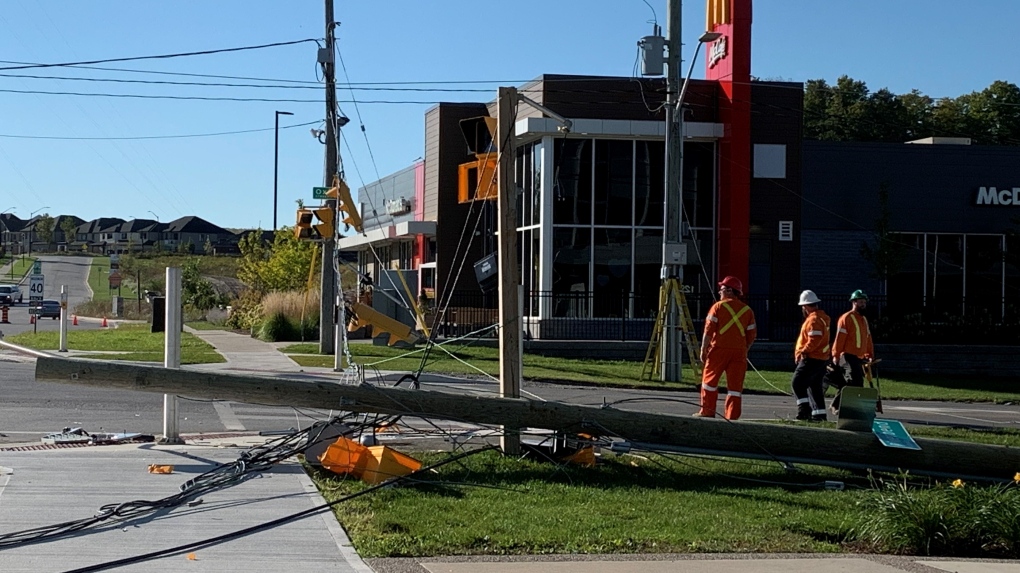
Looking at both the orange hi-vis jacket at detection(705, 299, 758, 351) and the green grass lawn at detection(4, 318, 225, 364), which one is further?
the green grass lawn at detection(4, 318, 225, 364)

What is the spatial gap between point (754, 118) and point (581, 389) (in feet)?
43.9

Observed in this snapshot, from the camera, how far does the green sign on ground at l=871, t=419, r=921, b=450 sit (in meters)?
9.55

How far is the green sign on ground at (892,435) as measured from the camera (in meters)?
9.55

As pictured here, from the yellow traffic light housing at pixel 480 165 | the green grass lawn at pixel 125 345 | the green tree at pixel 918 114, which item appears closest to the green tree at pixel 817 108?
the green tree at pixel 918 114

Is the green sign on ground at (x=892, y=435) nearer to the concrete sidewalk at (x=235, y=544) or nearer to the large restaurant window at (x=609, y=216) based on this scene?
the concrete sidewalk at (x=235, y=544)

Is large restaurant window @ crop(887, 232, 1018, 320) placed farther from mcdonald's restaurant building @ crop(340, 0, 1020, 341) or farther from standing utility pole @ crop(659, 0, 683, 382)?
standing utility pole @ crop(659, 0, 683, 382)

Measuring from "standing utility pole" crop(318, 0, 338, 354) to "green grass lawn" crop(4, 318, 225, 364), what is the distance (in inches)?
101

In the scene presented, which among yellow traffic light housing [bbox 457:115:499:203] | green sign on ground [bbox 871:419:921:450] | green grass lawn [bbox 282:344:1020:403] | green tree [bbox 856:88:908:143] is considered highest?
green tree [bbox 856:88:908:143]

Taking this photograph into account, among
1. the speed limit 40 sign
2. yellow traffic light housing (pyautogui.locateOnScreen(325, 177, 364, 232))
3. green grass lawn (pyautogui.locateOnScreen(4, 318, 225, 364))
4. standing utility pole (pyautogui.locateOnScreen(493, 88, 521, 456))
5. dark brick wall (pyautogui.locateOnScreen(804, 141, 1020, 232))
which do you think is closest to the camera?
standing utility pole (pyautogui.locateOnScreen(493, 88, 521, 456))

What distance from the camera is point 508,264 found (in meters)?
10.6

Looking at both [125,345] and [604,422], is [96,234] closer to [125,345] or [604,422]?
[125,345]

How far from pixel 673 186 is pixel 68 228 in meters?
145

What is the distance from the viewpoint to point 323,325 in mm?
26562

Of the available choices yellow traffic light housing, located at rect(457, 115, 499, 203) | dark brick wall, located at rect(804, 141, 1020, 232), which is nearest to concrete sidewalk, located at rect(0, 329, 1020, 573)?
yellow traffic light housing, located at rect(457, 115, 499, 203)
